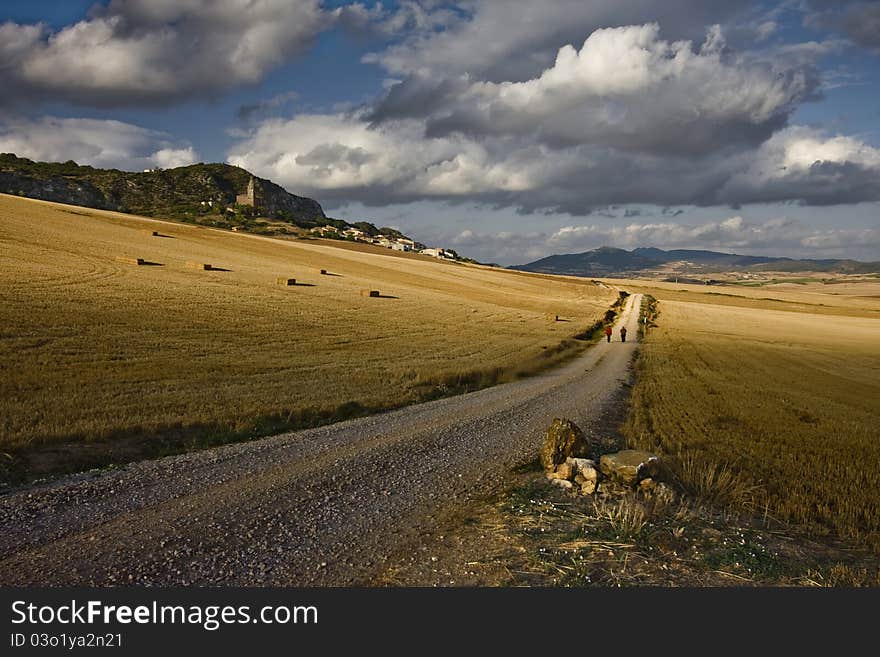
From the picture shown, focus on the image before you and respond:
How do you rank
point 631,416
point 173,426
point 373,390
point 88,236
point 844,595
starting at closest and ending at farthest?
point 844,595
point 173,426
point 631,416
point 373,390
point 88,236

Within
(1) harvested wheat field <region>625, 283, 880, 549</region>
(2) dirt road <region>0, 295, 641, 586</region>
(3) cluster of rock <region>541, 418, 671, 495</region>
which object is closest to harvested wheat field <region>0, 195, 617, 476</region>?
(2) dirt road <region>0, 295, 641, 586</region>

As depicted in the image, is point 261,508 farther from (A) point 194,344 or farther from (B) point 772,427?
(A) point 194,344

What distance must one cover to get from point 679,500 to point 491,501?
12.1 ft

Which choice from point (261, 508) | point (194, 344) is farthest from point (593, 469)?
point (194, 344)

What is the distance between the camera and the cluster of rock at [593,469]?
36.4 feet

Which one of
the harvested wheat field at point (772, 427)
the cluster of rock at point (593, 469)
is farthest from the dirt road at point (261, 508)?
the harvested wheat field at point (772, 427)

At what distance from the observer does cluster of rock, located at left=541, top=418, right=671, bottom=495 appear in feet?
36.4

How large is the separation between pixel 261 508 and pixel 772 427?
55.3ft

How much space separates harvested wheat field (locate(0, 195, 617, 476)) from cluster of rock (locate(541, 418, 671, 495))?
857 centimetres

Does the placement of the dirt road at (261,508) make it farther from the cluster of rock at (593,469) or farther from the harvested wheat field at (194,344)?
the harvested wheat field at (194,344)

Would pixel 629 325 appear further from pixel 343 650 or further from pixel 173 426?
pixel 343 650

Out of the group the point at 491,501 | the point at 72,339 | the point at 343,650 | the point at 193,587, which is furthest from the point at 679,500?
the point at 72,339

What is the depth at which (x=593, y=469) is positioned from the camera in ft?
37.8

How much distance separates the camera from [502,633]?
6203 mm
